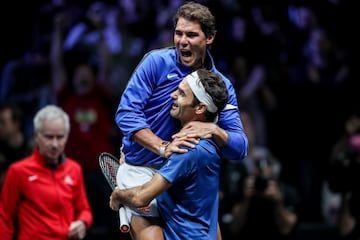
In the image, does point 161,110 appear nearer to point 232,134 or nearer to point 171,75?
point 171,75

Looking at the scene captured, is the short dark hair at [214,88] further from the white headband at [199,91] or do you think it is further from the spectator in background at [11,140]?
the spectator in background at [11,140]

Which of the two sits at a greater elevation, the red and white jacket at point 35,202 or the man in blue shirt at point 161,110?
the man in blue shirt at point 161,110

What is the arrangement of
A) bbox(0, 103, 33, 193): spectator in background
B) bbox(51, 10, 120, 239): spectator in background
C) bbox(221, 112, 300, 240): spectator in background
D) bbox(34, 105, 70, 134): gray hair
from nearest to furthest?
bbox(34, 105, 70, 134): gray hair → bbox(221, 112, 300, 240): spectator in background → bbox(0, 103, 33, 193): spectator in background → bbox(51, 10, 120, 239): spectator in background

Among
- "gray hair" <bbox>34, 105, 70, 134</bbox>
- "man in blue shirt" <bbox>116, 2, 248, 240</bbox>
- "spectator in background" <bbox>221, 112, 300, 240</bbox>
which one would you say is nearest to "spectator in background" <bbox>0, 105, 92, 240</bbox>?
"gray hair" <bbox>34, 105, 70, 134</bbox>

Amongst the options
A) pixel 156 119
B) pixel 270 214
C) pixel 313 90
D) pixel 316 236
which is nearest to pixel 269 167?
pixel 270 214

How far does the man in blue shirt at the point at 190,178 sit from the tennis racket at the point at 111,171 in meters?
0.08

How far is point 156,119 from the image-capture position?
19.3ft

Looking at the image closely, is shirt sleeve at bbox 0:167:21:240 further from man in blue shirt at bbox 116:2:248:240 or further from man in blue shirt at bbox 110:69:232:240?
man in blue shirt at bbox 110:69:232:240

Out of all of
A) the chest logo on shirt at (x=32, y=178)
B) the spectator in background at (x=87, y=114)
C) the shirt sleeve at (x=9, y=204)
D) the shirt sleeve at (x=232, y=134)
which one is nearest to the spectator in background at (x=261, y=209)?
the spectator in background at (x=87, y=114)

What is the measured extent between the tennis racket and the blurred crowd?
3.41 m

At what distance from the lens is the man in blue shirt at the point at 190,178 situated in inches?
215

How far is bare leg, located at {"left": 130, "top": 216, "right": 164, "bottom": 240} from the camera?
18.7ft

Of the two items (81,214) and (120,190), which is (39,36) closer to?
(81,214)

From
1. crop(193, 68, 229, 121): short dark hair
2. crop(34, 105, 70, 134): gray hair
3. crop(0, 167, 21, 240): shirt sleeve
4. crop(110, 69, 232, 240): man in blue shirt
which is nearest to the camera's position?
crop(110, 69, 232, 240): man in blue shirt
